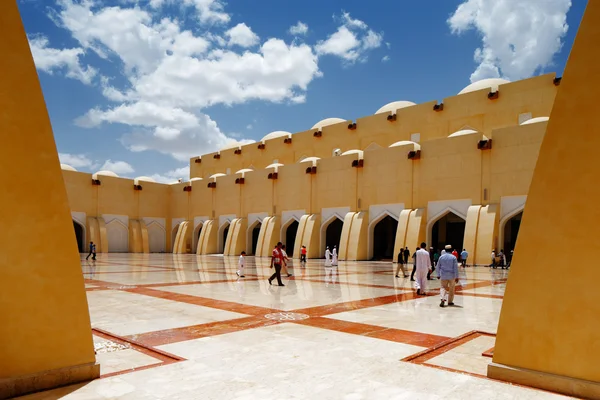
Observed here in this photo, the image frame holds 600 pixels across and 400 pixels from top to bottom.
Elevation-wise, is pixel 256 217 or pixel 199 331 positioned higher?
pixel 256 217

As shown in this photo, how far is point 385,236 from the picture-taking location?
32.2 meters

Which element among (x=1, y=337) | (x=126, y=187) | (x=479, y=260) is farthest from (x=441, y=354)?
(x=126, y=187)

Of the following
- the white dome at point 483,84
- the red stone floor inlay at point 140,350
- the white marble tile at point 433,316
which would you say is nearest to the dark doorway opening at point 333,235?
the white dome at point 483,84

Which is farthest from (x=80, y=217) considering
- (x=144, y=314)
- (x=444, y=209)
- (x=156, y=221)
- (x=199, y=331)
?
(x=199, y=331)

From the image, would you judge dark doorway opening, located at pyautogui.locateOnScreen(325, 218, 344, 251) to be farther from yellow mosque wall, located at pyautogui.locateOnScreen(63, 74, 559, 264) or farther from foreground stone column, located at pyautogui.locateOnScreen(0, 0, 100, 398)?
foreground stone column, located at pyautogui.locateOnScreen(0, 0, 100, 398)

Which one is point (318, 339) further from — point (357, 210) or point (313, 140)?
point (313, 140)

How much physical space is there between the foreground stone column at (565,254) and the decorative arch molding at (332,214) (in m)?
23.1

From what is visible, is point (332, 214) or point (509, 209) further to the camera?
point (332, 214)

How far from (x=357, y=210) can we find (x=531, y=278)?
2273 centimetres

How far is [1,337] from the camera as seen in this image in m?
3.74

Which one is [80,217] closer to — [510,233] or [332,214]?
[332,214]

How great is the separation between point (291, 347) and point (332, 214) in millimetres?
22741

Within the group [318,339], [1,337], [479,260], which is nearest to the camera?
[1,337]

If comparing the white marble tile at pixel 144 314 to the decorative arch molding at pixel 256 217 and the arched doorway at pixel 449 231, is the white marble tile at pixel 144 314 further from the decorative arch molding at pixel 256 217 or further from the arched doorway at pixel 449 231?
the decorative arch molding at pixel 256 217
